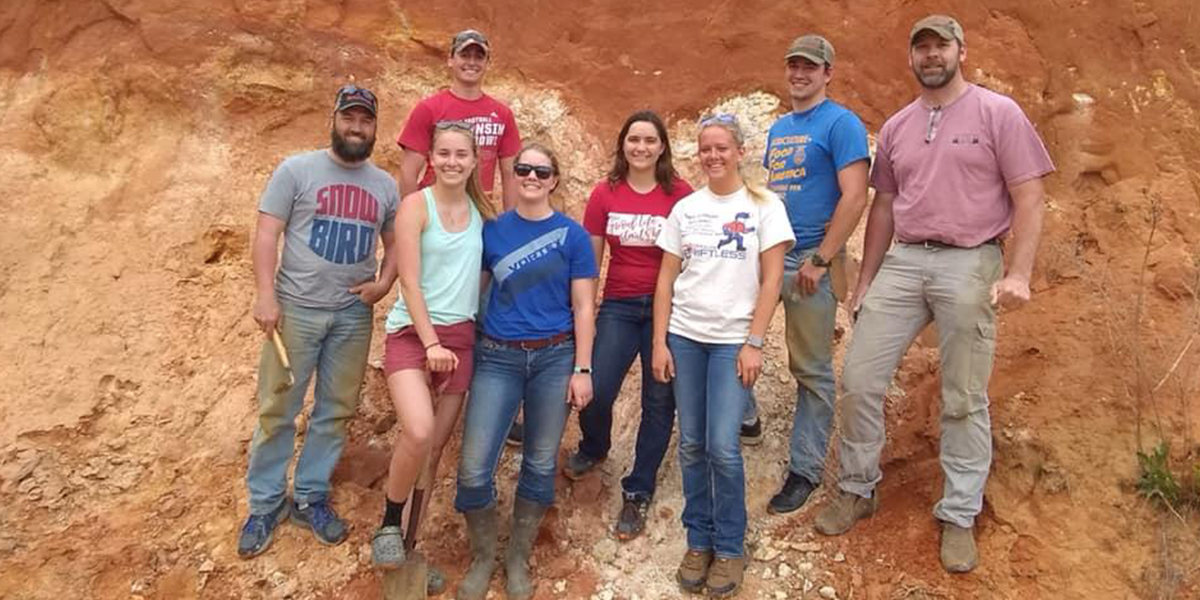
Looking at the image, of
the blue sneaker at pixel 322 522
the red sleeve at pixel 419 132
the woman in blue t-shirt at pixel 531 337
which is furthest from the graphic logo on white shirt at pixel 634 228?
the blue sneaker at pixel 322 522

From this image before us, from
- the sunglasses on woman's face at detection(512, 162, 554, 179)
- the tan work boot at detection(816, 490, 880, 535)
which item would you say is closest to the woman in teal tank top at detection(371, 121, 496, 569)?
the sunglasses on woman's face at detection(512, 162, 554, 179)

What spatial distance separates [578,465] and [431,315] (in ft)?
4.92

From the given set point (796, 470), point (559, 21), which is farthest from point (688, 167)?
point (796, 470)

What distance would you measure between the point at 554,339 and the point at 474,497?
0.85 meters

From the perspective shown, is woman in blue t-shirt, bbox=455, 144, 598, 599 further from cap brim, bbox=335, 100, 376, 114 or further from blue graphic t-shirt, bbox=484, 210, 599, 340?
cap brim, bbox=335, 100, 376, 114

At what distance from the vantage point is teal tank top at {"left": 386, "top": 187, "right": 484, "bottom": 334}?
412 cm

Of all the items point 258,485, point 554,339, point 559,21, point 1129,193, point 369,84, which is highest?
point 559,21

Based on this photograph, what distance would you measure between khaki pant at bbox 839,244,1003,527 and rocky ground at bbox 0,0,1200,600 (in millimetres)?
399

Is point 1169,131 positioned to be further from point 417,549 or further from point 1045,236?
point 417,549

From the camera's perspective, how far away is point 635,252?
4.51 meters

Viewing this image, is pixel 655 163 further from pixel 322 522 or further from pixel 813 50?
pixel 322 522

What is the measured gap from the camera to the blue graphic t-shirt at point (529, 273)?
13.8ft

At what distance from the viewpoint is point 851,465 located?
14.9 feet

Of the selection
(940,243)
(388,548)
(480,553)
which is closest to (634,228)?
(940,243)
